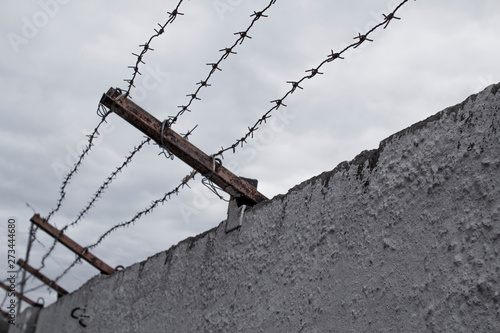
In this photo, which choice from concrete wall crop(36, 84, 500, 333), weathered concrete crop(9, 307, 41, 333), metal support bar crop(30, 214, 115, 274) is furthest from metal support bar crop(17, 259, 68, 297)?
concrete wall crop(36, 84, 500, 333)

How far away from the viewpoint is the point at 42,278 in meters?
6.18

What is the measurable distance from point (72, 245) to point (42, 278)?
1.93 m

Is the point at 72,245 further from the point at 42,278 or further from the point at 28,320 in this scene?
the point at 28,320

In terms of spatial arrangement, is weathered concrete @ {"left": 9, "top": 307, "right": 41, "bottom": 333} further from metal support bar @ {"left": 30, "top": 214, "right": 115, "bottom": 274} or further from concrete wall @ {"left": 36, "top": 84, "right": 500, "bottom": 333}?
concrete wall @ {"left": 36, "top": 84, "right": 500, "bottom": 333}

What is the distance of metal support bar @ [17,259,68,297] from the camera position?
5648 millimetres

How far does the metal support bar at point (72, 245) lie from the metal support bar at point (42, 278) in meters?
1.06

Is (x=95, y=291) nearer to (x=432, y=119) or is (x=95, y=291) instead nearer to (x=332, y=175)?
(x=332, y=175)

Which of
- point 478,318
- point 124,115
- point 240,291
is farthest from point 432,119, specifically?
point 124,115

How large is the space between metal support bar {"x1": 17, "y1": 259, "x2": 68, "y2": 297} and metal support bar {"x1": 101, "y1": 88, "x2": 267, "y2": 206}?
152 inches

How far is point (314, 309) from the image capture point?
1695mm

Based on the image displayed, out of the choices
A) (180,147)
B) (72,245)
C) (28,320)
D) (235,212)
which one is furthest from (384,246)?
(28,320)

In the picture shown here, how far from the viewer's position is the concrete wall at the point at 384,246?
4.15ft

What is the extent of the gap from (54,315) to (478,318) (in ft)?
17.2

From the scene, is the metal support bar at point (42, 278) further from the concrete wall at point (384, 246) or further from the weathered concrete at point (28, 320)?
the concrete wall at point (384, 246)
